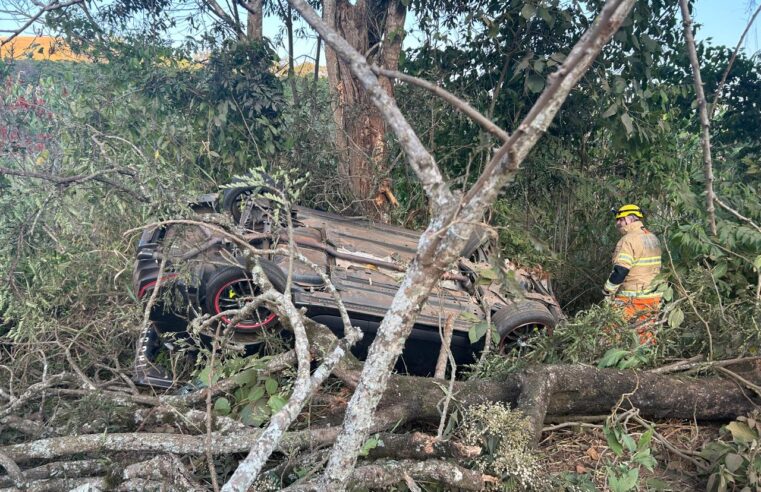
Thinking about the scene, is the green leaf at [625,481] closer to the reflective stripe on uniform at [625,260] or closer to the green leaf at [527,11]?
the reflective stripe on uniform at [625,260]

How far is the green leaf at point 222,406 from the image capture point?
3438 mm

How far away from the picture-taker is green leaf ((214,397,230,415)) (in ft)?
11.3

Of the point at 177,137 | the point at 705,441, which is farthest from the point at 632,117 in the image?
the point at 177,137

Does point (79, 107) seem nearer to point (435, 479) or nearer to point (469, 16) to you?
point (469, 16)

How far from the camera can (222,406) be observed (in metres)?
3.44

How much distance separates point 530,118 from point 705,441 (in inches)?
116

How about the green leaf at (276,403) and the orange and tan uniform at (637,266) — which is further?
the orange and tan uniform at (637,266)

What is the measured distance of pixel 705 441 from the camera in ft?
12.0

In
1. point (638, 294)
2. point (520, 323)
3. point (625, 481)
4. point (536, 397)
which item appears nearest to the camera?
point (625, 481)

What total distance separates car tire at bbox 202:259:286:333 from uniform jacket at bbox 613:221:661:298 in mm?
2972

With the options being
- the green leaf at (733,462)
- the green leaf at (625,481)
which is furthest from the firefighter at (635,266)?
the green leaf at (625,481)

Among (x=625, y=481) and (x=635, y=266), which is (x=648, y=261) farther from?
(x=625, y=481)

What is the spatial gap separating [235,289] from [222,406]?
0.89 m

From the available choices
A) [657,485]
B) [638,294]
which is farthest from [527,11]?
[657,485]
